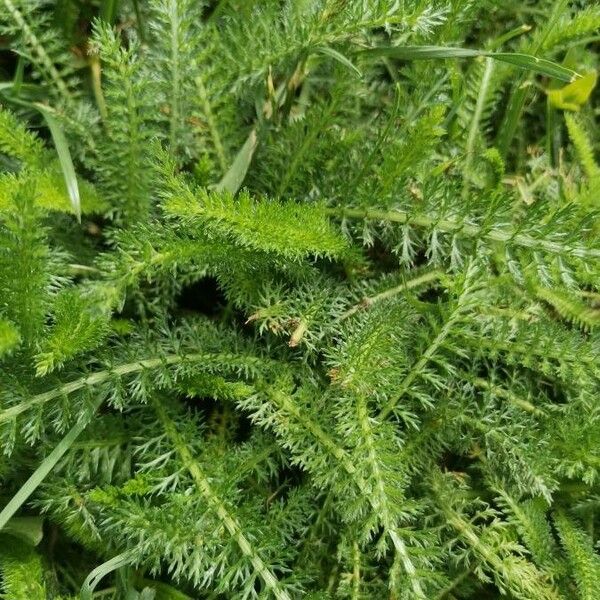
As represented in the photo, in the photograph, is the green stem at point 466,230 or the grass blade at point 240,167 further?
the grass blade at point 240,167

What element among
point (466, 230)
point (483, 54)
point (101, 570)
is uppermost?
point (483, 54)

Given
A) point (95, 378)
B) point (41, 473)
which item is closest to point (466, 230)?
point (95, 378)

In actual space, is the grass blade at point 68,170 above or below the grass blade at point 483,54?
below

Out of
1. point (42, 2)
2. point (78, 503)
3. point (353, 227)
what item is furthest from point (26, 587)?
point (42, 2)

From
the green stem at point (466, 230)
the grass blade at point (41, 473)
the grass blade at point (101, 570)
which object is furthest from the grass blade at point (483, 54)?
the grass blade at point (101, 570)

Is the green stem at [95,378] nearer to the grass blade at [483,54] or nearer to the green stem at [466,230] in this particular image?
the green stem at [466,230]

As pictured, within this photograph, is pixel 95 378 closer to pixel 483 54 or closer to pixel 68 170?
pixel 68 170

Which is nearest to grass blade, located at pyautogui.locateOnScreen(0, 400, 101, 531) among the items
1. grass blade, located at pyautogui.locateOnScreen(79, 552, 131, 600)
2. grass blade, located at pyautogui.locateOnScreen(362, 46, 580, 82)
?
grass blade, located at pyautogui.locateOnScreen(79, 552, 131, 600)

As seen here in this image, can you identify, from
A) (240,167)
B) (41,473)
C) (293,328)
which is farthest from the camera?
(240,167)

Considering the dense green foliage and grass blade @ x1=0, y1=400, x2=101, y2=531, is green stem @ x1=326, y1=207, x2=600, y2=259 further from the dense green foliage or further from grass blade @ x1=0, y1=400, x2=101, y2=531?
grass blade @ x1=0, y1=400, x2=101, y2=531
